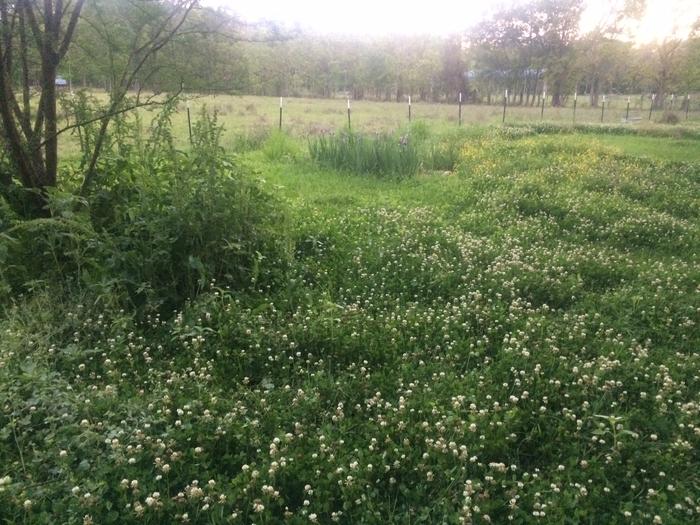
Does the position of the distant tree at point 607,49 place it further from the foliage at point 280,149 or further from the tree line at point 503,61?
the foliage at point 280,149

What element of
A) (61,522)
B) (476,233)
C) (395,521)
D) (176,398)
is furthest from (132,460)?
(476,233)

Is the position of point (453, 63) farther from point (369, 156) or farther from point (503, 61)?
point (369, 156)

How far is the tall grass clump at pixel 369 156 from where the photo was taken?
11531 mm

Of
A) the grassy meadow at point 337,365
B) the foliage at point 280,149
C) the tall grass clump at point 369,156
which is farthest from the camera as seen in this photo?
the foliage at point 280,149

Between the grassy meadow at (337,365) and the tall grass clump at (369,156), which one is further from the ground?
the tall grass clump at (369,156)

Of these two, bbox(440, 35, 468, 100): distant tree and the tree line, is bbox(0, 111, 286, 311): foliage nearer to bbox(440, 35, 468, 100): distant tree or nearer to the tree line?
the tree line

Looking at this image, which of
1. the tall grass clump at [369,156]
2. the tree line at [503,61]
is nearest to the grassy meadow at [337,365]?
the tall grass clump at [369,156]

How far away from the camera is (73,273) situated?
5.12 metres

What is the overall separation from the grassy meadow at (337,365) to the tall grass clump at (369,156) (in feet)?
13.4

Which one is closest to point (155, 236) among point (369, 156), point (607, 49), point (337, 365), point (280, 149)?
point (337, 365)

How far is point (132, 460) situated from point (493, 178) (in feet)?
28.6

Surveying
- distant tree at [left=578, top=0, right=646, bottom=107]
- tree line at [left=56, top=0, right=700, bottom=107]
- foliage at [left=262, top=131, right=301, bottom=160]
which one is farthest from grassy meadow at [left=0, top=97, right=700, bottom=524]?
distant tree at [left=578, top=0, right=646, bottom=107]

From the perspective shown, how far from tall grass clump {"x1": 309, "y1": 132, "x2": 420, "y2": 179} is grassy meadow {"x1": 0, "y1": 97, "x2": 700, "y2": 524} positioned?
4071 mm

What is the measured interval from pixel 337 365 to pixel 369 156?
8.07m
